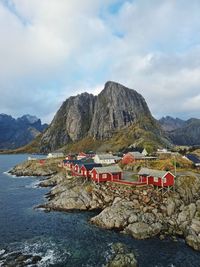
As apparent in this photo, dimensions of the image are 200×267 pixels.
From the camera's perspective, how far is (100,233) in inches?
2115

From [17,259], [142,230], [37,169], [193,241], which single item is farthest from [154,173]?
[37,169]

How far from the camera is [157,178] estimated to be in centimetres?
6956

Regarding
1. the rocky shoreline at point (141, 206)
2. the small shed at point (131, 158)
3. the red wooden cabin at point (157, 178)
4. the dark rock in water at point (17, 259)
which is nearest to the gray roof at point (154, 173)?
the red wooden cabin at point (157, 178)

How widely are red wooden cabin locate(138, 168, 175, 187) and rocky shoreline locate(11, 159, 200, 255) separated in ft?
6.87

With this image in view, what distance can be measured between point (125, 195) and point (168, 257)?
25.4 m

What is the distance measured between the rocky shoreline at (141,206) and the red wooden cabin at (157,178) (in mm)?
2094

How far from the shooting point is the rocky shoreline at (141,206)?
175 ft

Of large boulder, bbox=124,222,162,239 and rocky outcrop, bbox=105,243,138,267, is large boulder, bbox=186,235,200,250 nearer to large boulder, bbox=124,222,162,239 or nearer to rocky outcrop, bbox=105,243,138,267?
large boulder, bbox=124,222,162,239

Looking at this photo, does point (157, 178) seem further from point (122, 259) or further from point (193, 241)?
point (122, 259)

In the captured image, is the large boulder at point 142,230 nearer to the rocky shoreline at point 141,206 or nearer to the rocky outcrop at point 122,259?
the rocky shoreline at point 141,206

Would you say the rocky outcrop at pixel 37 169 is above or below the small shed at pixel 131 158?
below

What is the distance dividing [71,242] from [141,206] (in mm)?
19324

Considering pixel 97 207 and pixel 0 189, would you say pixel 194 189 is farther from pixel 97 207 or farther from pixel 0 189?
pixel 0 189

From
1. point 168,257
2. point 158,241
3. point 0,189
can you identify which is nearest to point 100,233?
point 158,241
